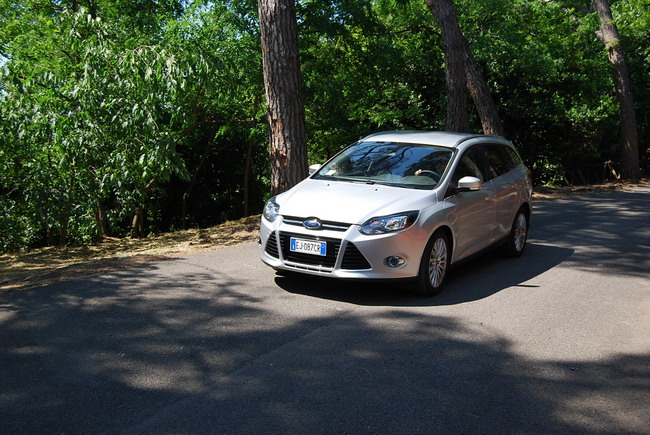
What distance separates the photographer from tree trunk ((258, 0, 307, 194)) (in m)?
10.8

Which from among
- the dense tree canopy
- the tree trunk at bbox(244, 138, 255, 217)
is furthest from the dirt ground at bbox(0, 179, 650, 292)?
the tree trunk at bbox(244, 138, 255, 217)

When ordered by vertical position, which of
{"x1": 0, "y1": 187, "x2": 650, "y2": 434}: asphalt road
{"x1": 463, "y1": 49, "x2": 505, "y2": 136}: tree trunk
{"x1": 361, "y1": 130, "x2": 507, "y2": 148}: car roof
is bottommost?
{"x1": 0, "y1": 187, "x2": 650, "y2": 434}: asphalt road

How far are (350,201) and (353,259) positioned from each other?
26.4 inches

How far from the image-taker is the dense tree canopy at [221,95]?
34.9 feet

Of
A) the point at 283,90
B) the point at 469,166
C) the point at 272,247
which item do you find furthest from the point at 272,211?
the point at 283,90

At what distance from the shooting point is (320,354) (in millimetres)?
5281

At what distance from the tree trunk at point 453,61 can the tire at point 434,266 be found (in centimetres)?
843

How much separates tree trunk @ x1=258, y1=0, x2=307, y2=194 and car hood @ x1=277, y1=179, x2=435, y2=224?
3.54 meters

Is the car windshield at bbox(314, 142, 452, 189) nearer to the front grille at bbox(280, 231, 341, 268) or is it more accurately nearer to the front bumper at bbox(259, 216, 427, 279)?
the front bumper at bbox(259, 216, 427, 279)

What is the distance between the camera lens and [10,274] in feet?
27.6

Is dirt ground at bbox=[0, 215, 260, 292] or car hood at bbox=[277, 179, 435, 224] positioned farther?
dirt ground at bbox=[0, 215, 260, 292]

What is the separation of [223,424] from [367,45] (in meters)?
13.8

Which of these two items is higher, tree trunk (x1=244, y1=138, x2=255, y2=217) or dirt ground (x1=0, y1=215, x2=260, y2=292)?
tree trunk (x1=244, y1=138, x2=255, y2=217)

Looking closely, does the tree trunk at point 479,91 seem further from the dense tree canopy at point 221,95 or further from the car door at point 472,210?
the car door at point 472,210
